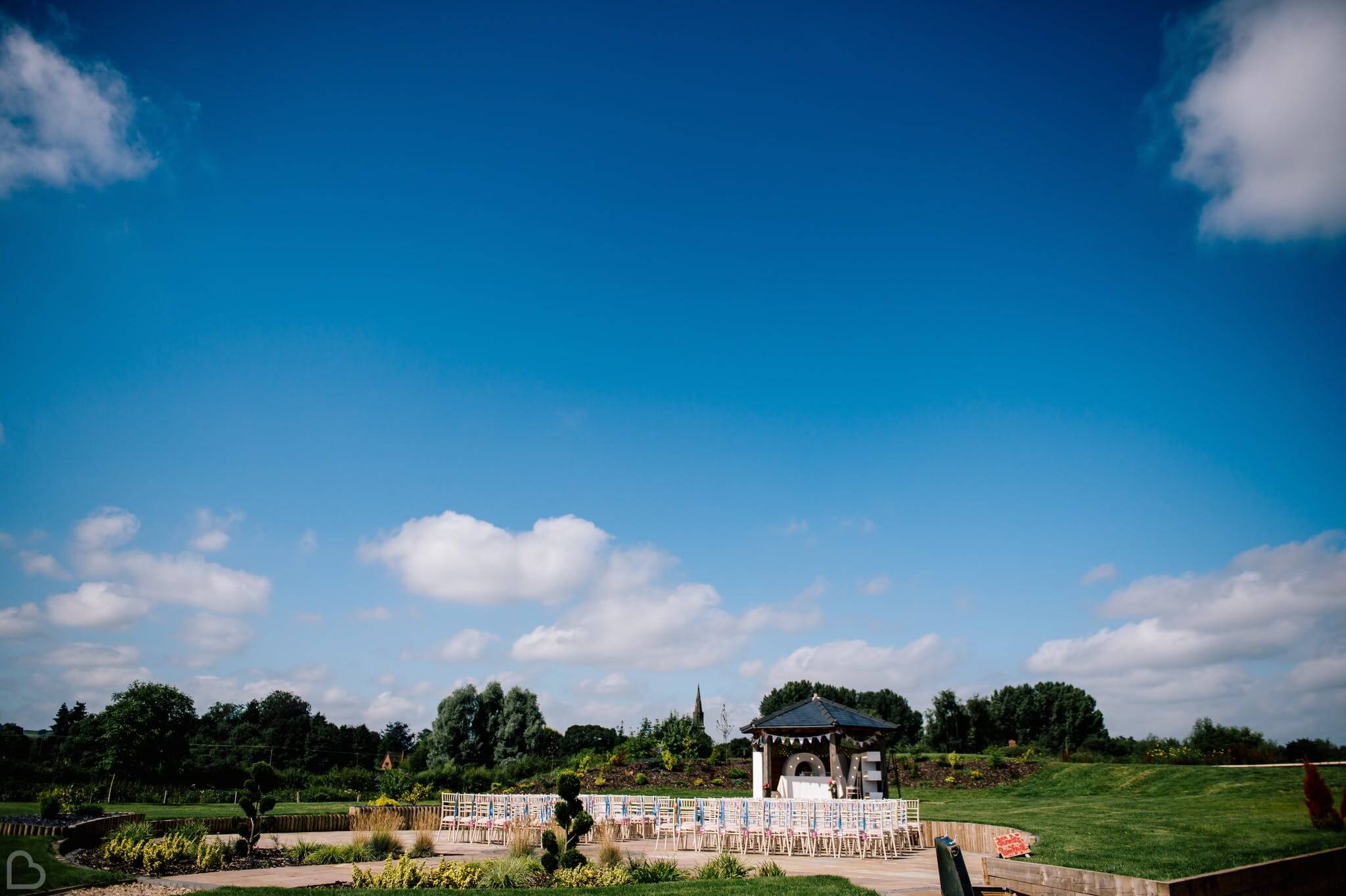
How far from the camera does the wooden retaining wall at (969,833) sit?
1535cm

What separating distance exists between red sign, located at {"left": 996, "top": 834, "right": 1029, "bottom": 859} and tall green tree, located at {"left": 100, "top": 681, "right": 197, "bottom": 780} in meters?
38.3

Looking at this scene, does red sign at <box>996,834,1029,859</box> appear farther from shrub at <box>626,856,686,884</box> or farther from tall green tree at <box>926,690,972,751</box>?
tall green tree at <box>926,690,972,751</box>

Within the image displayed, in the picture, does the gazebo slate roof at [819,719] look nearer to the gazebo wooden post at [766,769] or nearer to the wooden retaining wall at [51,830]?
the gazebo wooden post at [766,769]

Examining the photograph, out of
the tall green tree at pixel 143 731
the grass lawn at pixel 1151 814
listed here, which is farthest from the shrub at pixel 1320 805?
the tall green tree at pixel 143 731

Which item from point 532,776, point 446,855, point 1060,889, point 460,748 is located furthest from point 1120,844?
point 460,748

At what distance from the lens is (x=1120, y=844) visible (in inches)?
527

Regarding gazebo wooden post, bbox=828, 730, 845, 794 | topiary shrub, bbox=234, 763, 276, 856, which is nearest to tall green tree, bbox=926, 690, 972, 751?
gazebo wooden post, bbox=828, 730, 845, 794

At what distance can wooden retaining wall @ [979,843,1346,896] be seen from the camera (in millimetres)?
7527

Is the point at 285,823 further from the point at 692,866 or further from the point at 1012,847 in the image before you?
the point at 1012,847

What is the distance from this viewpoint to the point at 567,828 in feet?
42.2

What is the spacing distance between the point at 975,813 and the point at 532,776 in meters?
20.9

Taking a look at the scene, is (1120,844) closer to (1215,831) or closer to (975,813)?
(1215,831)

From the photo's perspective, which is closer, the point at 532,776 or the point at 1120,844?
the point at 1120,844

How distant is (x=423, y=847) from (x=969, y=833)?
11.3 meters
